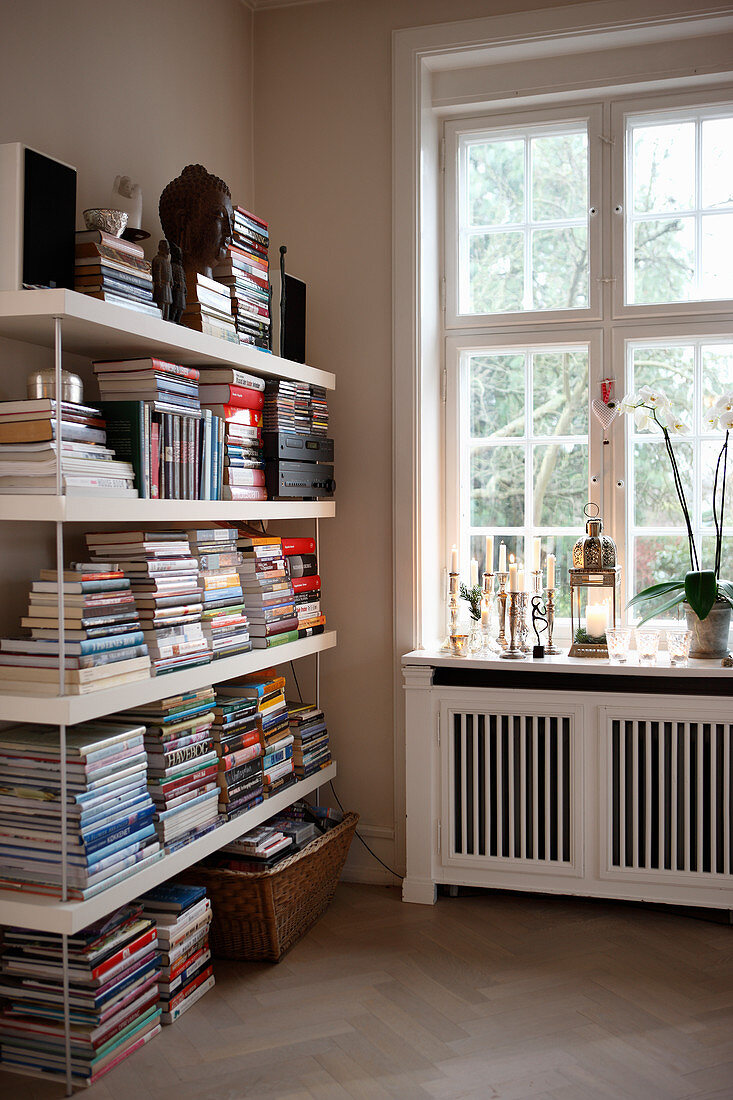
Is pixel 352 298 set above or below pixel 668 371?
above

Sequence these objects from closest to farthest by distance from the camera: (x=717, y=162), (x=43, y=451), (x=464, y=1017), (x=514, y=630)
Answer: (x=43, y=451) → (x=464, y=1017) → (x=514, y=630) → (x=717, y=162)

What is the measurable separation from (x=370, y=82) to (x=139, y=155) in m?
1.01

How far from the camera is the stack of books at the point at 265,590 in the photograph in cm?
281

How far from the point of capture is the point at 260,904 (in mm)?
2637

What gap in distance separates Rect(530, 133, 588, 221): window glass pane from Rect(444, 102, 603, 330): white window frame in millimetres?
38

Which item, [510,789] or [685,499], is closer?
[510,789]

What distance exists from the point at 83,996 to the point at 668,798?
1804 millimetres

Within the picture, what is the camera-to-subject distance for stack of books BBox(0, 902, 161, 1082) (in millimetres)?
2133

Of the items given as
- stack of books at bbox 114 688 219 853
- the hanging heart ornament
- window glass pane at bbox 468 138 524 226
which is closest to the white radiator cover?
stack of books at bbox 114 688 219 853

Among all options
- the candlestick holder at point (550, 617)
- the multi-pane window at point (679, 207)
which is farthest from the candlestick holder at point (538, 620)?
the multi-pane window at point (679, 207)

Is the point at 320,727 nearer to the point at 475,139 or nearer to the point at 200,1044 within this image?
the point at 200,1044

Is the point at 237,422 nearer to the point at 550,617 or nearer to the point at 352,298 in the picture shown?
the point at 352,298

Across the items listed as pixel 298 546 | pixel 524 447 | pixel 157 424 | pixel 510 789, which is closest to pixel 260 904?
pixel 510 789

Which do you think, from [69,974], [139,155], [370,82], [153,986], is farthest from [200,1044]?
[370,82]
